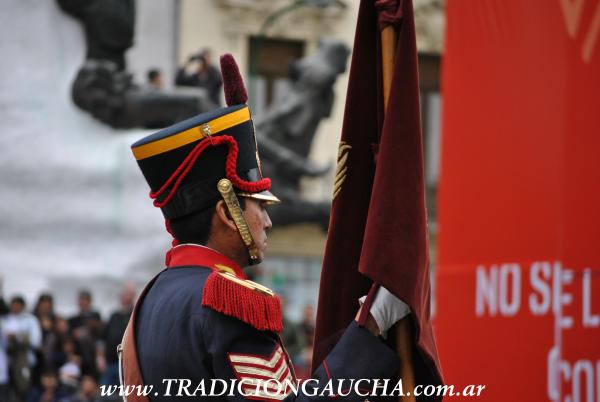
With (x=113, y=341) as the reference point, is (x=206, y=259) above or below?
above

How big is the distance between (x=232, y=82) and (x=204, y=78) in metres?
15.6

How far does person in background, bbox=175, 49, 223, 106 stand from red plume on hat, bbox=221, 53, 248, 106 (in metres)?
15.0

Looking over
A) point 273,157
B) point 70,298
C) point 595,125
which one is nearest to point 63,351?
point 70,298

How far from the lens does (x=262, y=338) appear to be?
11.2 ft

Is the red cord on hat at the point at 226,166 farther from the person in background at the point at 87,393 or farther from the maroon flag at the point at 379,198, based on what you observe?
the person in background at the point at 87,393

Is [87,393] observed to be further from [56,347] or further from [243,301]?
[243,301]

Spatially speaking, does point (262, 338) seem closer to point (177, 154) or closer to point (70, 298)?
point (177, 154)

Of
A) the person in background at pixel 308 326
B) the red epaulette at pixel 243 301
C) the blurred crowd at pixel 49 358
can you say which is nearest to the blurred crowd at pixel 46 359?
the blurred crowd at pixel 49 358

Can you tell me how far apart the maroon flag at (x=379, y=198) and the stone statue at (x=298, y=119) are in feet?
58.8

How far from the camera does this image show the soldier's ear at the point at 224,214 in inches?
143

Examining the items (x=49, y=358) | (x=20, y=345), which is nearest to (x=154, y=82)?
(x=49, y=358)

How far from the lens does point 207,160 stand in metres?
3.64

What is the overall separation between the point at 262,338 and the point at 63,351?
9.34 m

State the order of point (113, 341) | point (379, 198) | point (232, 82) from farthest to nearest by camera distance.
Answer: point (113, 341)
point (232, 82)
point (379, 198)
